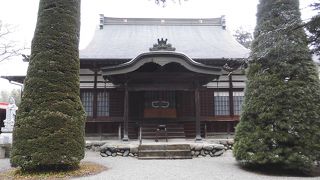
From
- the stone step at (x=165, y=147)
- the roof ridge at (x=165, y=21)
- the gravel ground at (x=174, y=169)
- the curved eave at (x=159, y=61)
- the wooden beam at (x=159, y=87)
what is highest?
the roof ridge at (x=165, y=21)

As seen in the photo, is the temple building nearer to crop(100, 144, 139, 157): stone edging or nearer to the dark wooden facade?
the dark wooden facade

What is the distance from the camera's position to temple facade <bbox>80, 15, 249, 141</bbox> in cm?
1462

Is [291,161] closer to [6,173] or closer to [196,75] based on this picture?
[196,75]

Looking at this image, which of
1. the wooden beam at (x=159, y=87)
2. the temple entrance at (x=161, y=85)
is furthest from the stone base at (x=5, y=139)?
the wooden beam at (x=159, y=87)

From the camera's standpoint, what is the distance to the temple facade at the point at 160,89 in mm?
14625

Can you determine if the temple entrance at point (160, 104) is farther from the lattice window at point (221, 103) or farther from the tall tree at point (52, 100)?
the tall tree at point (52, 100)

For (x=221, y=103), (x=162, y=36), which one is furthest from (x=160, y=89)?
(x=162, y=36)

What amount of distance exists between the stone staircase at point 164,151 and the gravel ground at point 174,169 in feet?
1.46

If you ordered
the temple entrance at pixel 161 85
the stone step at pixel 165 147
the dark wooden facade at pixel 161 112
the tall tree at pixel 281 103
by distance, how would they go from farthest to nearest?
the dark wooden facade at pixel 161 112 → the temple entrance at pixel 161 85 → the stone step at pixel 165 147 → the tall tree at pixel 281 103

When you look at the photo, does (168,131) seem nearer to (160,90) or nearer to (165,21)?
(160,90)

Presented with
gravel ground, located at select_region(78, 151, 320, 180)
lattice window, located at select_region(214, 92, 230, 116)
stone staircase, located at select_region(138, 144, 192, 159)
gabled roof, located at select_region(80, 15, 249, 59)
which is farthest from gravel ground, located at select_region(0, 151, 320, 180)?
gabled roof, located at select_region(80, 15, 249, 59)

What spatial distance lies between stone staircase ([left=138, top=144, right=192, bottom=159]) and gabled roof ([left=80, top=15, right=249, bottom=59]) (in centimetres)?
619

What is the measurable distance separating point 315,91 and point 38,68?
7.99 meters

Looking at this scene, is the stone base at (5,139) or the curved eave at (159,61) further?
the curved eave at (159,61)
